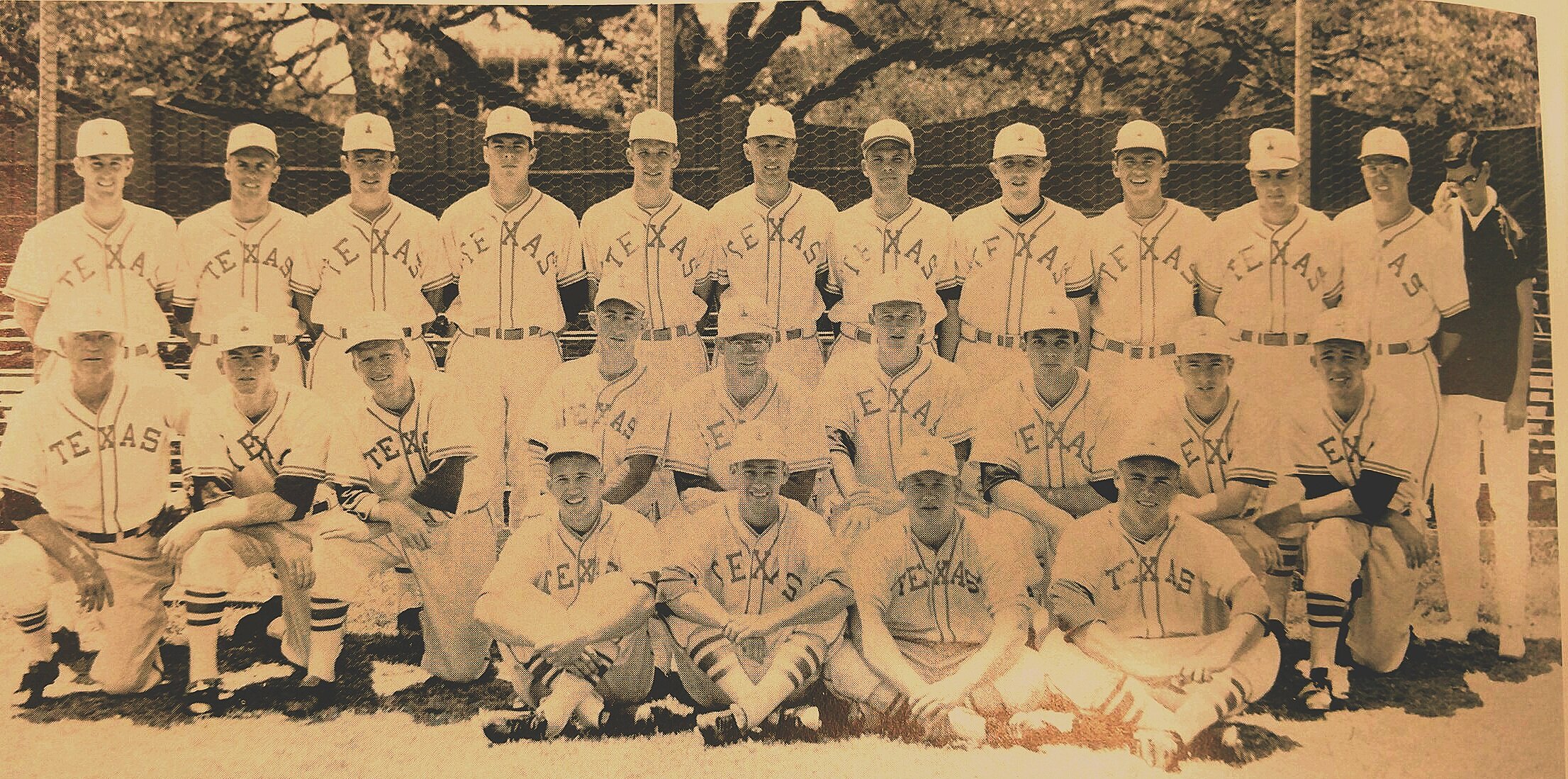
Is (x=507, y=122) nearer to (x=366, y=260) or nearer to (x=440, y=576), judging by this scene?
(x=366, y=260)

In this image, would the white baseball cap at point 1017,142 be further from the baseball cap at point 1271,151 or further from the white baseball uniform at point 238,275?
the white baseball uniform at point 238,275

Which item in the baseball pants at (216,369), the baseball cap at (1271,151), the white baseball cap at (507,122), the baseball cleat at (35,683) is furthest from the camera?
the baseball cap at (1271,151)

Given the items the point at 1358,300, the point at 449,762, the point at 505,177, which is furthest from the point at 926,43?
the point at 449,762

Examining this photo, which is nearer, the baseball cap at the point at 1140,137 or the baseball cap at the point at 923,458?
the baseball cap at the point at 923,458

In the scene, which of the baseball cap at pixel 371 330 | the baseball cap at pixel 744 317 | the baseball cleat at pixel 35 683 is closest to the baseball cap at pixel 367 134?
the baseball cap at pixel 371 330


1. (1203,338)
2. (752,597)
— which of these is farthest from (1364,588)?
(752,597)

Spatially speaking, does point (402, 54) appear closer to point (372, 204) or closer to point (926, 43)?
point (372, 204)

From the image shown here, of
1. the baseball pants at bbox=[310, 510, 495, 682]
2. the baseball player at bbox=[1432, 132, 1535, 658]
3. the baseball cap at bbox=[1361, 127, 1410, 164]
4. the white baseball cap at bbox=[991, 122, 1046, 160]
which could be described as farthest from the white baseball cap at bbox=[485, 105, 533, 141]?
the baseball player at bbox=[1432, 132, 1535, 658]

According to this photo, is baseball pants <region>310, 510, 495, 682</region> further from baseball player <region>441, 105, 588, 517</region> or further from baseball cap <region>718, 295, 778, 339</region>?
baseball cap <region>718, 295, 778, 339</region>
